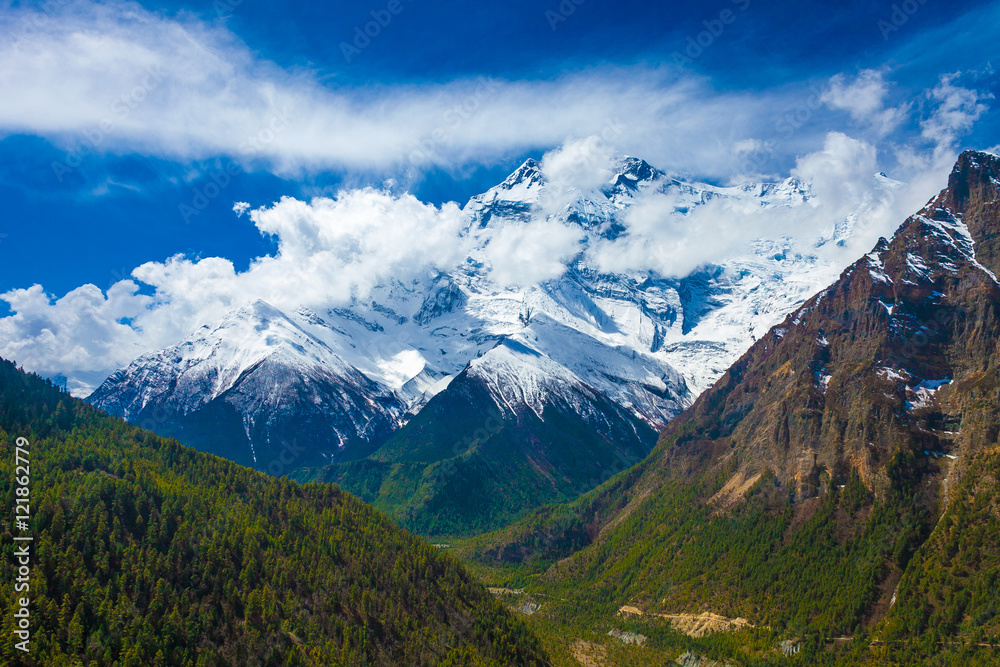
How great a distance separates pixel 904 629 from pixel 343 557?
159 m

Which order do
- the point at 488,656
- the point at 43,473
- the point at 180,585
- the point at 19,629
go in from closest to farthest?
the point at 19,629, the point at 180,585, the point at 43,473, the point at 488,656

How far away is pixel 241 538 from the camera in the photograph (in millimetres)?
180000

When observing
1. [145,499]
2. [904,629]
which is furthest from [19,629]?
[904,629]

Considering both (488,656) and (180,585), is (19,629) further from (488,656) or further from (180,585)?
(488,656)

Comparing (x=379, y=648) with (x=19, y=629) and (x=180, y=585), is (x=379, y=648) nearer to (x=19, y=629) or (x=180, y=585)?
(x=180, y=585)

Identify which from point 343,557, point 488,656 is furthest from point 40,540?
point 488,656

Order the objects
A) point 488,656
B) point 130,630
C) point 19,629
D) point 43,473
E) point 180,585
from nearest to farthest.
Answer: point 19,629 < point 130,630 < point 180,585 < point 43,473 < point 488,656

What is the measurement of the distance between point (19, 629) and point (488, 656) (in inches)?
4300

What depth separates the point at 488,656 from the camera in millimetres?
187875

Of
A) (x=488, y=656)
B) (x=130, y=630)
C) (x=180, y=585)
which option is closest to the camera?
(x=130, y=630)

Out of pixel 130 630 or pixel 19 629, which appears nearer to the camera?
pixel 19 629

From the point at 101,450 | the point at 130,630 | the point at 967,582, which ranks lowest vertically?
the point at 967,582

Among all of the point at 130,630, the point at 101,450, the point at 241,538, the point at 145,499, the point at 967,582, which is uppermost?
the point at 101,450

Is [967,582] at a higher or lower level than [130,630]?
lower
